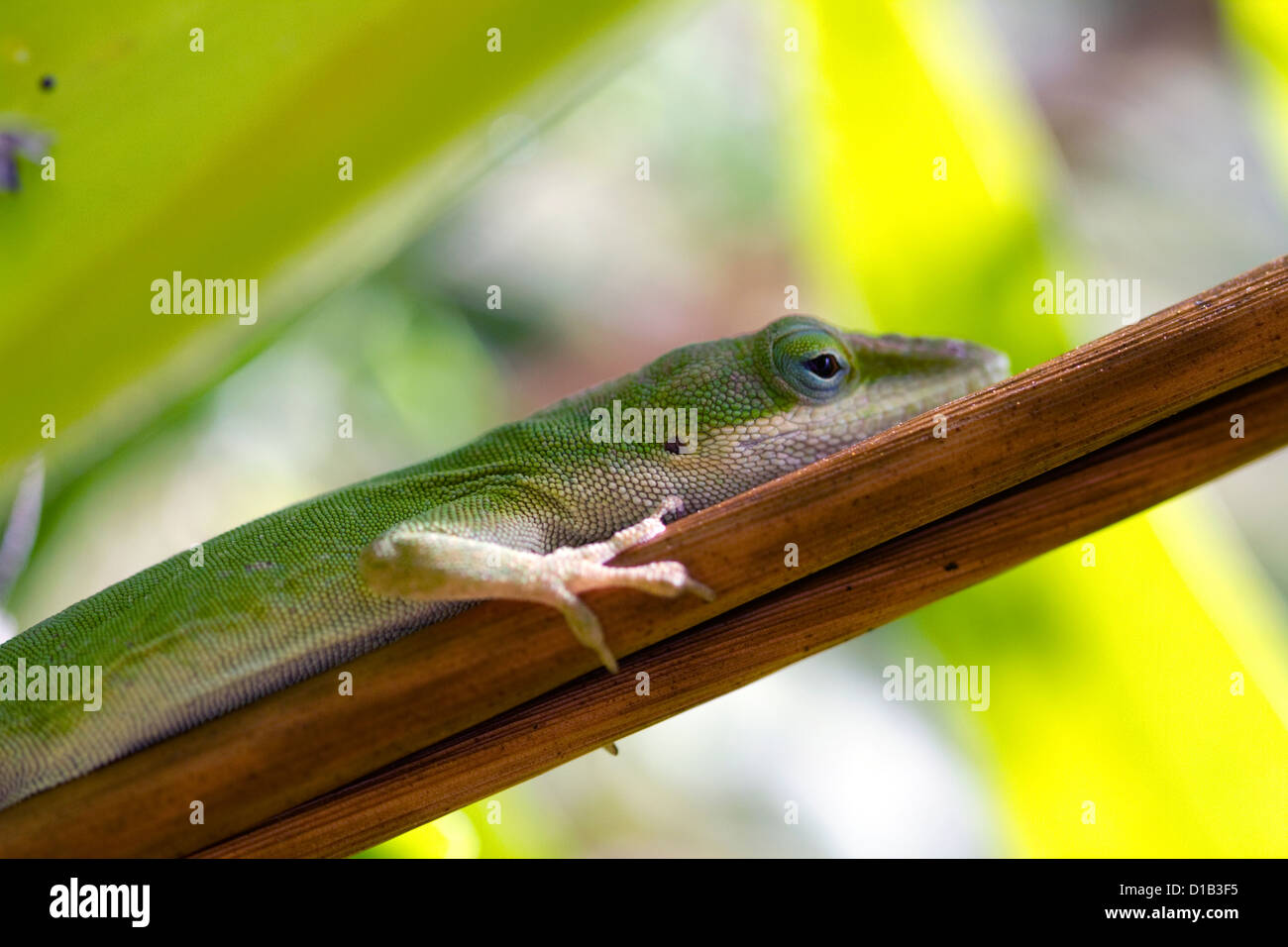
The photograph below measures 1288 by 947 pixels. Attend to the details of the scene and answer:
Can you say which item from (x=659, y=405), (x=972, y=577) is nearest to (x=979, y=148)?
(x=659, y=405)

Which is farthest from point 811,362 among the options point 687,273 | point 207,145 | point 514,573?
point 687,273

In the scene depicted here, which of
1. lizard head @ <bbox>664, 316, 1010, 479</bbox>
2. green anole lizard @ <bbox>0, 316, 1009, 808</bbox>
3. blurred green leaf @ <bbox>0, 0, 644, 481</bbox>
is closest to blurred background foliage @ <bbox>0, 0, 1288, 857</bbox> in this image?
blurred green leaf @ <bbox>0, 0, 644, 481</bbox>

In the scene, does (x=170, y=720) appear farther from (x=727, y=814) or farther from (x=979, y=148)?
(x=727, y=814)

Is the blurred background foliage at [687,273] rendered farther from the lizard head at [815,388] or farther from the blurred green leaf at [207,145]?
the lizard head at [815,388]

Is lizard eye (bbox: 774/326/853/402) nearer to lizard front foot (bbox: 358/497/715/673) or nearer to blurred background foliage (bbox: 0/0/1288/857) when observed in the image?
lizard front foot (bbox: 358/497/715/673)

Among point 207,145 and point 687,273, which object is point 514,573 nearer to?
point 207,145

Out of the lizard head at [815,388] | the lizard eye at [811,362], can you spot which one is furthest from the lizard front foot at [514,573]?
the lizard eye at [811,362]
